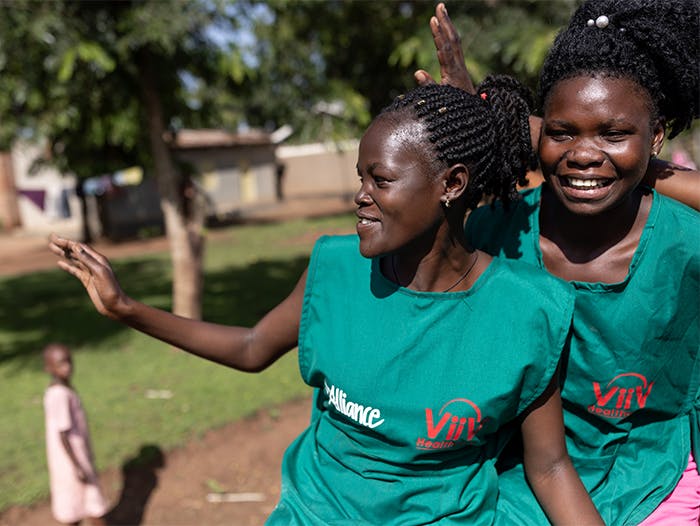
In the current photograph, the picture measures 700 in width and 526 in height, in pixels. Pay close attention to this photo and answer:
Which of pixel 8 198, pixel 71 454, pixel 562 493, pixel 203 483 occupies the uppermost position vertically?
pixel 562 493

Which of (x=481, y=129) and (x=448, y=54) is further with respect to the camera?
(x=448, y=54)

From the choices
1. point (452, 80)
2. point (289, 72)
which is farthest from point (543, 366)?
point (289, 72)

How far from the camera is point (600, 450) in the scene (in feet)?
5.85

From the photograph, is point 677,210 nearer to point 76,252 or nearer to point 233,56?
point 76,252

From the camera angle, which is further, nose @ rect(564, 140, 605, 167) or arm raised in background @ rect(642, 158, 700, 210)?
arm raised in background @ rect(642, 158, 700, 210)

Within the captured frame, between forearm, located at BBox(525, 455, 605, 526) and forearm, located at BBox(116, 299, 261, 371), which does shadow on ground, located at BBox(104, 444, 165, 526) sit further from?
forearm, located at BBox(525, 455, 605, 526)

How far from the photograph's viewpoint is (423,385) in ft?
5.26

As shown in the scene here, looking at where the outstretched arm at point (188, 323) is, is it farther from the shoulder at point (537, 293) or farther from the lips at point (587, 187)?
the lips at point (587, 187)

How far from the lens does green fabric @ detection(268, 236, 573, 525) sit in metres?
1.59

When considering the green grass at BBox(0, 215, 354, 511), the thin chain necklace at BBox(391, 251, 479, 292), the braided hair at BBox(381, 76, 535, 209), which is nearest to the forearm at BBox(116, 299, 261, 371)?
the thin chain necklace at BBox(391, 251, 479, 292)

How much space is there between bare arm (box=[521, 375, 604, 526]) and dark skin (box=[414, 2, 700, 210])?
648mm

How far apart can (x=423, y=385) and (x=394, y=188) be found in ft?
1.45

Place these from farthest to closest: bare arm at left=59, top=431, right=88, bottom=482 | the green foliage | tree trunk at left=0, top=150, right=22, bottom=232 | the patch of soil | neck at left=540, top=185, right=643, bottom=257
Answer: tree trunk at left=0, top=150, right=22, bottom=232
the green foliage
the patch of soil
bare arm at left=59, top=431, right=88, bottom=482
neck at left=540, top=185, right=643, bottom=257

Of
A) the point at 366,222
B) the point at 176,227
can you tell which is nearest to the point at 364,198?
the point at 366,222
